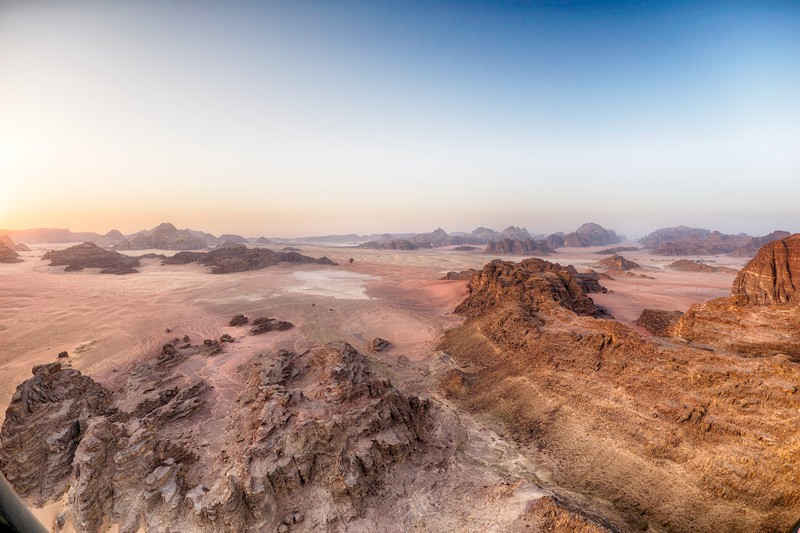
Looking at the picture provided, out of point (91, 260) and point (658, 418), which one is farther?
point (91, 260)

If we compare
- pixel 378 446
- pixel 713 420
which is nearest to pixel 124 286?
pixel 378 446

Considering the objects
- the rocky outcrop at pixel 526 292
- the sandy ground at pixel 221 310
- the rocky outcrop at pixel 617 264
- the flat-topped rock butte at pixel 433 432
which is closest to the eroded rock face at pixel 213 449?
the flat-topped rock butte at pixel 433 432

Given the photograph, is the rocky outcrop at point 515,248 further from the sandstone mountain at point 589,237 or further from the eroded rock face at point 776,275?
the eroded rock face at point 776,275

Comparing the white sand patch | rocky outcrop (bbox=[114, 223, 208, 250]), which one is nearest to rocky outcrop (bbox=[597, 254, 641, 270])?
the white sand patch

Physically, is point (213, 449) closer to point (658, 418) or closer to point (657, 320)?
point (658, 418)

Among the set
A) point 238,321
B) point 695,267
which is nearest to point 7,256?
point 238,321

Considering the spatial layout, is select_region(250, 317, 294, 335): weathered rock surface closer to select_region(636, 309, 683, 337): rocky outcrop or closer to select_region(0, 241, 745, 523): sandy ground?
select_region(0, 241, 745, 523): sandy ground

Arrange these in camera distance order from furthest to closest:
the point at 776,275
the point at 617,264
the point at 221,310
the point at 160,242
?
the point at 160,242
the point at 617,264
the point at 221,310
the point at 776,275
